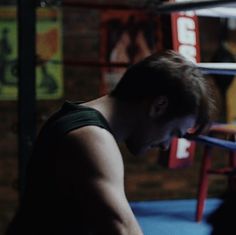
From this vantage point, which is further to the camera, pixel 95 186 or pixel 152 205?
pixel 152 205

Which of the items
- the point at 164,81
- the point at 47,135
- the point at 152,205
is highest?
the point at 164,81

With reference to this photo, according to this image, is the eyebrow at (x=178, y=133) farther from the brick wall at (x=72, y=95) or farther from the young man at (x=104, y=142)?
the brick wall at (x=72, y=95)

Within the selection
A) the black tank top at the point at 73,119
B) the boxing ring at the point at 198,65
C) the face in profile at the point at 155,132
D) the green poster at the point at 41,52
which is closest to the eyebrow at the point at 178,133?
the face in profile at the point at 155,132

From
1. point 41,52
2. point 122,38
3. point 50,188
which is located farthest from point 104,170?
point 122,38

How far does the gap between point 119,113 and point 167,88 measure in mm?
106

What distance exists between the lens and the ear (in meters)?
1.12

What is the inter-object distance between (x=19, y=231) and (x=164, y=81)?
1.36ft

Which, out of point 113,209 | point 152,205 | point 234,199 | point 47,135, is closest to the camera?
point 234,199

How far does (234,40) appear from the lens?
357cm

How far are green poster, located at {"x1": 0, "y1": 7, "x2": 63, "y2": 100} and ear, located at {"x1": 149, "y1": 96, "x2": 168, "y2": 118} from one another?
6.73 ft

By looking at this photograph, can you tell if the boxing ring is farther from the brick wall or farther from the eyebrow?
the brick wall

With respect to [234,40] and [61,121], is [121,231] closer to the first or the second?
[61,121]

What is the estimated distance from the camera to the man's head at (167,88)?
44.3 inches

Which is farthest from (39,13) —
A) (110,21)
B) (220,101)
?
(220,101)
